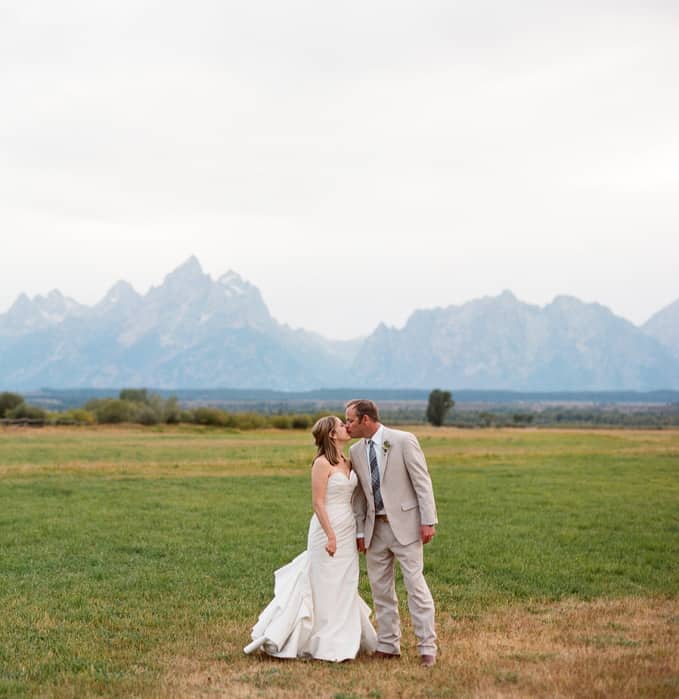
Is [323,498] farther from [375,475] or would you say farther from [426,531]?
[426,531]

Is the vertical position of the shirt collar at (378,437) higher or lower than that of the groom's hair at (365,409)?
lower

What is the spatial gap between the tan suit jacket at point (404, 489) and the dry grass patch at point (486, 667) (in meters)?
1.47

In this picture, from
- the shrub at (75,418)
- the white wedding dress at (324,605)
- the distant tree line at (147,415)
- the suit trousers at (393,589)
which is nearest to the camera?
the suit trousers at (393,589)

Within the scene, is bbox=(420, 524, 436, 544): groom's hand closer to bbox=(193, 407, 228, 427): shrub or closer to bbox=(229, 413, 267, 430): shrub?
bbox=(229, 413, 267, 430): shrub

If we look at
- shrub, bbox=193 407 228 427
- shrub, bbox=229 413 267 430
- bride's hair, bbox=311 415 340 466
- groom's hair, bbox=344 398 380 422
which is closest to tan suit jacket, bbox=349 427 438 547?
groom's hair, bbox=344 398 380 422

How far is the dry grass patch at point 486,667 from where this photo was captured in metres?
8.86

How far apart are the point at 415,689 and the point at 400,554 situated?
1.56 meters

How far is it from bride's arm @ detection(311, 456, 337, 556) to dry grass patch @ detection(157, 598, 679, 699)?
1.26 meters

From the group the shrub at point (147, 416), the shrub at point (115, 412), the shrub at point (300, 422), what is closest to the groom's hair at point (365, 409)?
the shrub at point (147, 416)

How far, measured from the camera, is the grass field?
9.36 meters

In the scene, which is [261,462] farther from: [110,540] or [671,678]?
[671,678]

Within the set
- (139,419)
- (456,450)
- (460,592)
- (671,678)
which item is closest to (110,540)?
(460,592)

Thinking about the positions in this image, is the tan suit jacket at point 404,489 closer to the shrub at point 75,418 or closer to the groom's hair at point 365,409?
the groom's hair at point 365,409

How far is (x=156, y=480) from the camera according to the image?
33.7 meters
